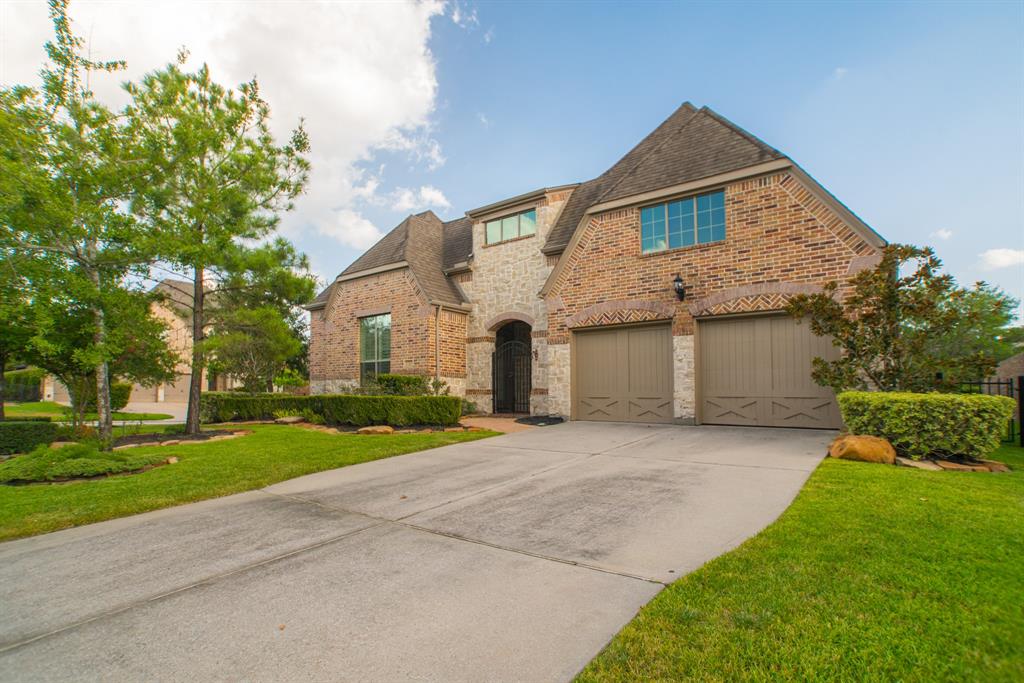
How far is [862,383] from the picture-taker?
Answer: 8.59 m

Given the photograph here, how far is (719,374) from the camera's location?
10789mm

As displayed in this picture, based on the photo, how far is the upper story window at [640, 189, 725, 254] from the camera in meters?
11.1

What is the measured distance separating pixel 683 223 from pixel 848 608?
10.3m

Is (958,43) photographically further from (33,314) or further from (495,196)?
(33,314)

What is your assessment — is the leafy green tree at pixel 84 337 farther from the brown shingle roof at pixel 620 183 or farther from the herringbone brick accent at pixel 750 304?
the herringbone brick accent at pixel 750 304

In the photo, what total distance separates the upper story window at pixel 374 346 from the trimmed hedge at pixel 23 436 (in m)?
8.33

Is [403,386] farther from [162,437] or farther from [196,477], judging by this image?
[196,477]

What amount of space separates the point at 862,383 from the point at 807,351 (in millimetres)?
1355

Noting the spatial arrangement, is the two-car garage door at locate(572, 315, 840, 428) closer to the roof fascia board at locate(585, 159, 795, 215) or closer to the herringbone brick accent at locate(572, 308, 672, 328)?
the herringbone brick accent at locate(572, 308, 672, 328)

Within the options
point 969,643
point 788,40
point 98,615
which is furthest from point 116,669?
point 788,40

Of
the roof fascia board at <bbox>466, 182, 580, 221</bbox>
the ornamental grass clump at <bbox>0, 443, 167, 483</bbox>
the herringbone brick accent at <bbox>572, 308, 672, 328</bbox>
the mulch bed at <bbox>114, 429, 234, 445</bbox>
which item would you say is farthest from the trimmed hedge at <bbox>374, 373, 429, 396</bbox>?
the ornamental grass clump at <bbox>0, 443, 167, 483</bbox>

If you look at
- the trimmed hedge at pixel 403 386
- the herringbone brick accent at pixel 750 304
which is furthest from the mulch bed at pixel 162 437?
the herringbone brick accent at pixel 750 304

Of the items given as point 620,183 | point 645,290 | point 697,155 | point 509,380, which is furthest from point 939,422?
point 509,380

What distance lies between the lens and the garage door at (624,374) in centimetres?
1154
